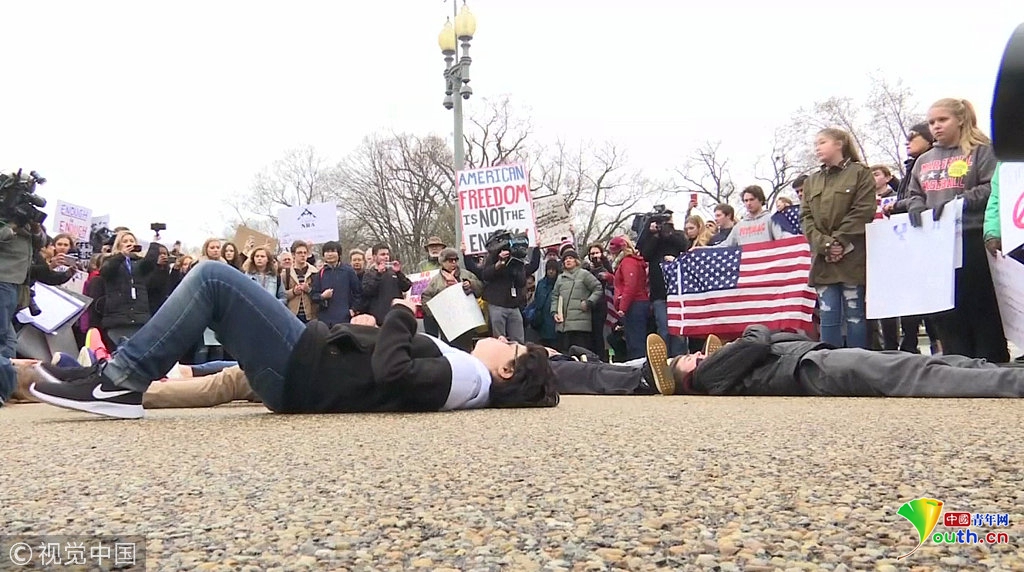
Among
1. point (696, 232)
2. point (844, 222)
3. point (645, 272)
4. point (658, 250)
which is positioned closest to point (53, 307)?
point (645, 272)

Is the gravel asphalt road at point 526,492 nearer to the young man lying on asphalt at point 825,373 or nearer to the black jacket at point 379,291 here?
the young man lying on asphalt at point 825,373

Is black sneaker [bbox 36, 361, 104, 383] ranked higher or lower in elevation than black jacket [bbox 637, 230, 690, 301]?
lower

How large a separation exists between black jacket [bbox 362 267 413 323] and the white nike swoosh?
247 inches

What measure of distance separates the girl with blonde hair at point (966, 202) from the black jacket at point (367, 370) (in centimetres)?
382

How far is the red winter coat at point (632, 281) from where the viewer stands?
29.7 feet

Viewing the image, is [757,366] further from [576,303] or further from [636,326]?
[576,303]

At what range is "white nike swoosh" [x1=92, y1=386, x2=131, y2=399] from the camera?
367 cm

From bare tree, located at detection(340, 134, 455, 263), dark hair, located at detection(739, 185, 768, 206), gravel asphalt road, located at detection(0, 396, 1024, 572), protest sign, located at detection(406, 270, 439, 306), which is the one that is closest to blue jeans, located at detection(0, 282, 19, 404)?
gravel asphalt road, located at detection(0, 396, 1024, 572)

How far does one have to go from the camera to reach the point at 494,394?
14.7ft

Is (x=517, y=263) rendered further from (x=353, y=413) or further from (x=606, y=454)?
(x=606, y=454)

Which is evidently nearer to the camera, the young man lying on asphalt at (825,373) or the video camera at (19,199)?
the young man lying on asphalt at (825,373)

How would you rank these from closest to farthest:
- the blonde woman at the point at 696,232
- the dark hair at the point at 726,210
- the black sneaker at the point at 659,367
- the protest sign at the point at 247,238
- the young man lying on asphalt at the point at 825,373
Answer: the young man lying on asphalt at the point at 825,373 → the black sneaker at the point at 659,367 → the dark hair at the point at 726,210 → the blonde woman at the point at 696,232 → the protest sign at the point at 247,238

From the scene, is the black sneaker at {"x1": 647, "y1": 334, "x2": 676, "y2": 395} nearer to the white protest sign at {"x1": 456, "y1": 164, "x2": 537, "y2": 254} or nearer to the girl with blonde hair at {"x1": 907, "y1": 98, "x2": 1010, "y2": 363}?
the girl with blonde hair at {"x1": 907, "y1": 98, "x2": 1010, "y2": 363}

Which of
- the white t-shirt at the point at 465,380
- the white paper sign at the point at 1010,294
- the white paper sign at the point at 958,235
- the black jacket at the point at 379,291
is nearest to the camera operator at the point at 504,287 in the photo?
the black jacket at the point at 379,291
